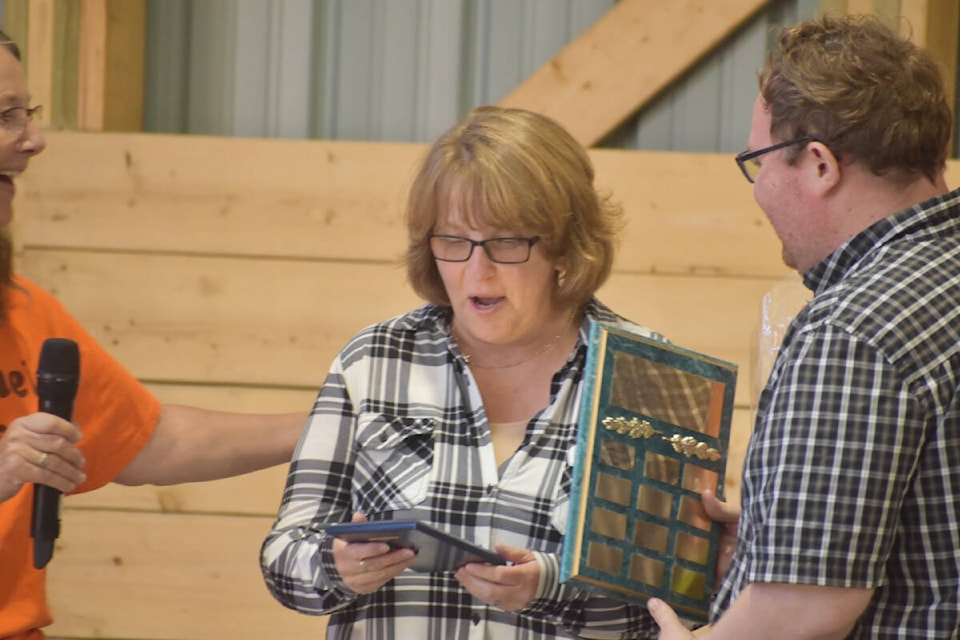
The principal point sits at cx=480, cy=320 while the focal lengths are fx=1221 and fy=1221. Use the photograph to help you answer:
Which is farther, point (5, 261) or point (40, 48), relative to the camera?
point (40, 48)

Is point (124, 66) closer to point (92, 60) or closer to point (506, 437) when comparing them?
point (92, 60)

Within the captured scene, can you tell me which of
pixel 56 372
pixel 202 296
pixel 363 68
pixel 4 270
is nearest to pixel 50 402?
pixel 56 372

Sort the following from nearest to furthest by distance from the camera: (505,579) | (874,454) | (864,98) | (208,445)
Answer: (874,454) → (864,98) → (505,579) → (208,445)

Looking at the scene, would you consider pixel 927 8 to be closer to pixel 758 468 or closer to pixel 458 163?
pixel 458 163

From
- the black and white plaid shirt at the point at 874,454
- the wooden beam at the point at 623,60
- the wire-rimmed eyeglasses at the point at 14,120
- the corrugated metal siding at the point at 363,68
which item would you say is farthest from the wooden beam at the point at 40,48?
the black and white plaid shirt at the point at 874,454

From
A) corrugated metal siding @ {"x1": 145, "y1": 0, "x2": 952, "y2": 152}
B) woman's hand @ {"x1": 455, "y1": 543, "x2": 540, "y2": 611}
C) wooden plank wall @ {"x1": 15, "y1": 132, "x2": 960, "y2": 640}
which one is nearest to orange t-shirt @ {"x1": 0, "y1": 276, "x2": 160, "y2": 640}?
woman's hand @ {"x1": 455, "y1": 543, "x2": 540, "y2": 611}

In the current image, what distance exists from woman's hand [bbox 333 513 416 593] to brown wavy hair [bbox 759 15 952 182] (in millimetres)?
743

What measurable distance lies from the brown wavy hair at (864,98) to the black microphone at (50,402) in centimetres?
108

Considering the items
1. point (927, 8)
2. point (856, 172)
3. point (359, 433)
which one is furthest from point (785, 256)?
point (927, 8)

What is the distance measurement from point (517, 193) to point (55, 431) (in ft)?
2.55

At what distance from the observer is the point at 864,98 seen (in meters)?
1.44

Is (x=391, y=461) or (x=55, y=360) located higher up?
(x=55, y=360)

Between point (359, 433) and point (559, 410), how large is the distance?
31cm

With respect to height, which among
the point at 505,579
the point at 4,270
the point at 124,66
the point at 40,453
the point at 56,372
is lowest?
the point at 505,579
